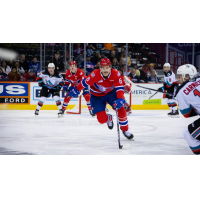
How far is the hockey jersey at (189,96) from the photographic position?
2574mm

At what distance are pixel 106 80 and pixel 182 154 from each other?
121 cm

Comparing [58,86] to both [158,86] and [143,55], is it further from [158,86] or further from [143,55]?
[143,55]

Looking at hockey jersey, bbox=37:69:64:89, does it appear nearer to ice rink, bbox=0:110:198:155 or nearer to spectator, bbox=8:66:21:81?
ice rink, bbox=0:110:198:155

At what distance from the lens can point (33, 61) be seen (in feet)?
29.4

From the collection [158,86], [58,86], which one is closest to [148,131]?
[58,86]

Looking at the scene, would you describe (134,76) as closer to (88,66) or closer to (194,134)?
(88,66)

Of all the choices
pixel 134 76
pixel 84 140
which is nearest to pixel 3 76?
pixel 134 76

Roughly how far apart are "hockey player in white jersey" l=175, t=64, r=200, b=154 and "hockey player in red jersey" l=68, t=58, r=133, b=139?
959 mm

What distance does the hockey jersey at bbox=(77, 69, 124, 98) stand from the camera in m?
3.67

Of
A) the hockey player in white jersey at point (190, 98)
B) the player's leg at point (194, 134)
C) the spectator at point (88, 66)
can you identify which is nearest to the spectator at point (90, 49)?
the spectator at point (88, 66)

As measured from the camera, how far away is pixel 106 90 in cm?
394

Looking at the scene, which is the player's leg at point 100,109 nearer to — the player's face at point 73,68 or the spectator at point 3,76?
the player's face at point 73,68

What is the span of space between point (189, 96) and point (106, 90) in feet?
4.90

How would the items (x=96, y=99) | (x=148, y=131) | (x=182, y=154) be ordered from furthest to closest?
(x=148, y=131)
(x=96, y=99)
(x=182, y=154)
